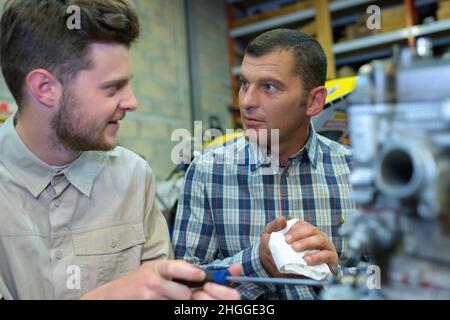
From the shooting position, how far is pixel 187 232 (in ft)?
3.45

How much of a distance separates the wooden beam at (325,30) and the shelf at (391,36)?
6 cm

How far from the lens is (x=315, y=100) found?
1156mm

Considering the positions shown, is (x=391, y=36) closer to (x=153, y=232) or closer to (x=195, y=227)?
(x=195, y=227)

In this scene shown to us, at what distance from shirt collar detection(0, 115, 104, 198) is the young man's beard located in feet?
A: 0.19

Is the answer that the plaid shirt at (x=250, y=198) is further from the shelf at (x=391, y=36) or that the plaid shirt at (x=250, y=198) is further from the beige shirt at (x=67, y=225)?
the shelf at (x=391, y=36)

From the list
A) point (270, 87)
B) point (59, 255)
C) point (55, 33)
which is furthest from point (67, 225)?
point (270, 87)

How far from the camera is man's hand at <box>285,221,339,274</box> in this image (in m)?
0.62

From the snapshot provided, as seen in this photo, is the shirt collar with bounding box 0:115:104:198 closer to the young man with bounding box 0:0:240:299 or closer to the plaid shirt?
the young man with bounding box 0:0:240:299

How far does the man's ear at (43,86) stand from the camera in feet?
2.66

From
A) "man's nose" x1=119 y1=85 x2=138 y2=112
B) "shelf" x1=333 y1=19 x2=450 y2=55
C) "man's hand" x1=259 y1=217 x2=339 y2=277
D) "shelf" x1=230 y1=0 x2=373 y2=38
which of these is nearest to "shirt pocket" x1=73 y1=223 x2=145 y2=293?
"man's nose" x1=119 y1=85 x2=138 y2=112

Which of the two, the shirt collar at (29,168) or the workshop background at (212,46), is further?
the workshop background at (212,46)

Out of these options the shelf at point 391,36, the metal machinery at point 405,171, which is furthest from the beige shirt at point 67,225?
the shelf at point 391,36
